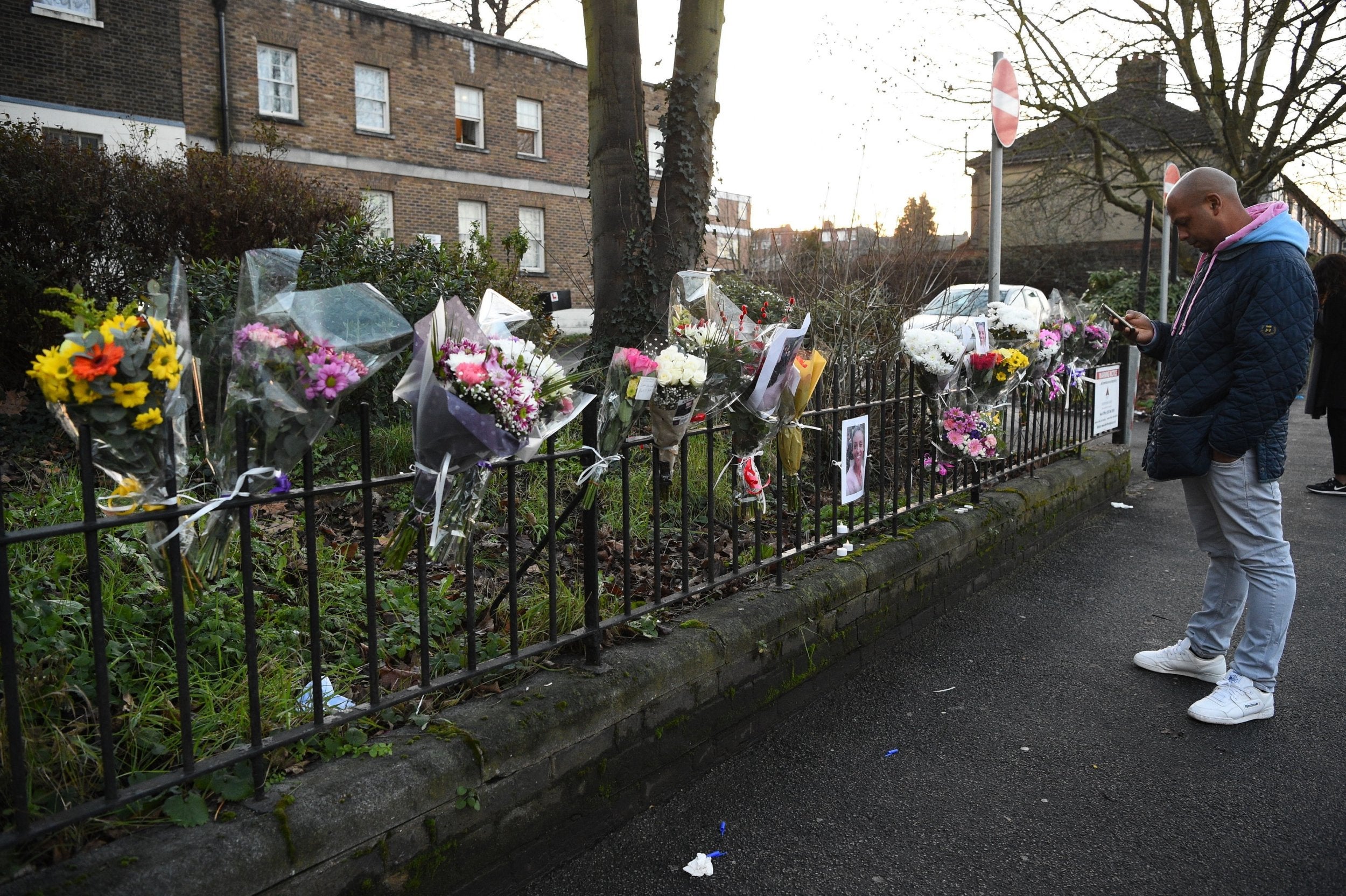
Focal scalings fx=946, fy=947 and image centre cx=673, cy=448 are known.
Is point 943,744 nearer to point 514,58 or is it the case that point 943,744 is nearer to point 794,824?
point 794,824

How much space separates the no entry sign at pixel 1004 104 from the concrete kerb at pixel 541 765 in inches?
109

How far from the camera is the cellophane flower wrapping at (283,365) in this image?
2.28m

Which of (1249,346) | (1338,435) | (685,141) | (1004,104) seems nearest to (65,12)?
(685,141)

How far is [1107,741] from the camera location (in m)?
3.57

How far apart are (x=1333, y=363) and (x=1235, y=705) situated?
5598 mm

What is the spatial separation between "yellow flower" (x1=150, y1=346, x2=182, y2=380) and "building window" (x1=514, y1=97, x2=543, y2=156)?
84.0ft

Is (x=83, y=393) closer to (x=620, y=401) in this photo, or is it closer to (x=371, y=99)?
(x=620, y=401)

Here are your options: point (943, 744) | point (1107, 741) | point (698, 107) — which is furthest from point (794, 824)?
point (698, 107)

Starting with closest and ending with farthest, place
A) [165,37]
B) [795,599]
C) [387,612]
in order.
→ 1. [387,612]
2. [795,599]
3. [165,37]

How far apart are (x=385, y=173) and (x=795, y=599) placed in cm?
2208

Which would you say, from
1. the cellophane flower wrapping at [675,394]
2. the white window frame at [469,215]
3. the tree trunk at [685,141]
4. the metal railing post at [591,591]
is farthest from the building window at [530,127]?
the metal railing post at [591,591]

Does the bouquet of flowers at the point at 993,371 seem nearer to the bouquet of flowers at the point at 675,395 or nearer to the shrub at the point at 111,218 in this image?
the bouquet of flowers at the point at 675,395

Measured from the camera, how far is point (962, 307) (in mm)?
7816

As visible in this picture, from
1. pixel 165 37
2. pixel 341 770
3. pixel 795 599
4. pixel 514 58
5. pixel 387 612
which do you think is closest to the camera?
pixel 341 770
